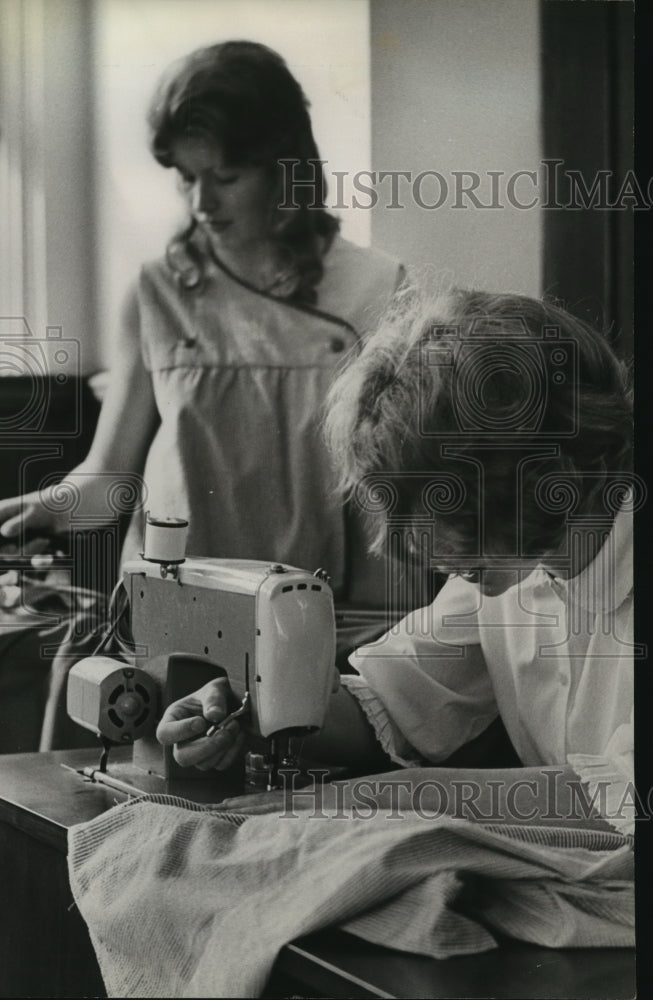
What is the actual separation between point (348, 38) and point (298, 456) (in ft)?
1.32

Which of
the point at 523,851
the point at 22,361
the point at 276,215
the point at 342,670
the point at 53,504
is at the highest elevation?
the point at 276,215

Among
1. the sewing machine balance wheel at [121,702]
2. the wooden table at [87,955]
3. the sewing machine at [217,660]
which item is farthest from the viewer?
the sewing machine balance wheel at [121,702]

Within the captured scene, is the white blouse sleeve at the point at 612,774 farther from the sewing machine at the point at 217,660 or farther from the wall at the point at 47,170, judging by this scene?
the wall at the point at 47,170

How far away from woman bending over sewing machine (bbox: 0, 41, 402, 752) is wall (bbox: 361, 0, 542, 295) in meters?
0.06

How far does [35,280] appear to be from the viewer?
115 centimetres

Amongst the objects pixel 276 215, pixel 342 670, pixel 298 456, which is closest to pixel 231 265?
pixel 276 215

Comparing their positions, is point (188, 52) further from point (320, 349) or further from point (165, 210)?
point (320, 349)

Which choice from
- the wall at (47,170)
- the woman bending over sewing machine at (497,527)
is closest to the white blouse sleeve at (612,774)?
the woman bending over sewing machine at (497,527)

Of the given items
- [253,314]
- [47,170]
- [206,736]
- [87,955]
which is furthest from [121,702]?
[47,170]

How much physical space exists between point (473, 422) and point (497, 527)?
0.34ft

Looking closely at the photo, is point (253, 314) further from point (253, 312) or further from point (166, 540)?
point (166, 540)

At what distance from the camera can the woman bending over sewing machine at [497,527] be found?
110 cm

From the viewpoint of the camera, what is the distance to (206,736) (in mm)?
1060

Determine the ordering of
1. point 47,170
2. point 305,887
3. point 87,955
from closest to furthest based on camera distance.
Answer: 1. point 305,887
2. point 87,955
3. point 47,170
